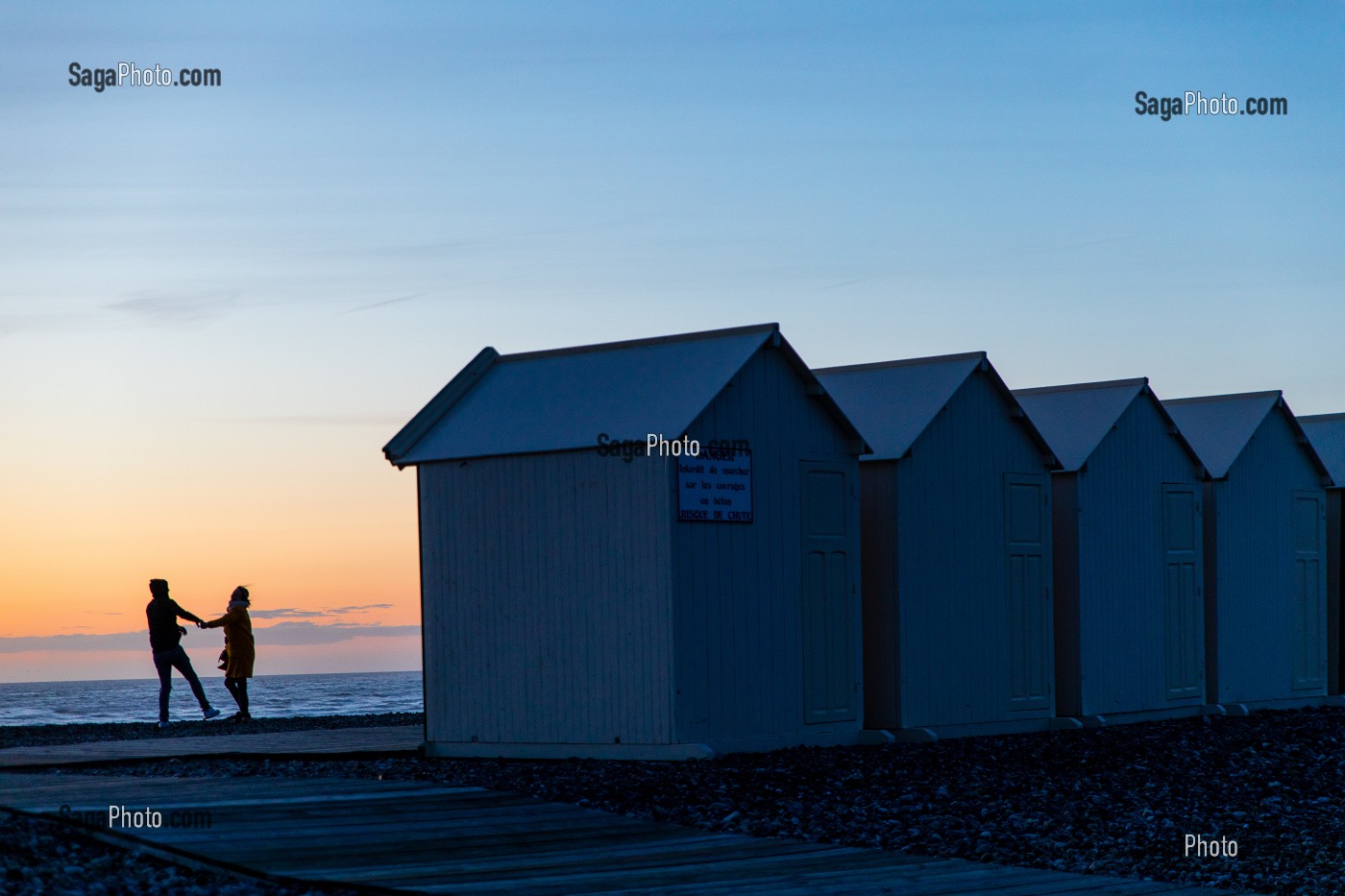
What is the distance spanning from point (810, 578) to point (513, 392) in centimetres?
310

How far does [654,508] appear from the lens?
13.2 metres

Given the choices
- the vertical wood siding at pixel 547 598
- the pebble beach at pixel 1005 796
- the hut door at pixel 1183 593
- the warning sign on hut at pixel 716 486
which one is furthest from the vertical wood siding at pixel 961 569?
the vertical wood siding at pixel 547 598

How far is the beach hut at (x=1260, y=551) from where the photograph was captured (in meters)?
19.5

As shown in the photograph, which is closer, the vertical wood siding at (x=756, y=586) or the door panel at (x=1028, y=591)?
the vertical wood siding at (x=756, y=586)

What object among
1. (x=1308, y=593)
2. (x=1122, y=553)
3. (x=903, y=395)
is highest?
(x=903, y=395)

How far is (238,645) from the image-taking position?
20.2 metres

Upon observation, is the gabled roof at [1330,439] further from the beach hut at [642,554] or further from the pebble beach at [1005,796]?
the beach hut at [642,554]

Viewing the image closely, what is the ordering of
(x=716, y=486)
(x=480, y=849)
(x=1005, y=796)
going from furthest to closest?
(x=716, y=486) → (x=1005, y=796) → (x=480, y=849)

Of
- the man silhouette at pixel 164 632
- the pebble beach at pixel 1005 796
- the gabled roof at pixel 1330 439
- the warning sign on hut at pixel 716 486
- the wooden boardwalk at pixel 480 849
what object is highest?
the gabled roof at pixel 1330 439

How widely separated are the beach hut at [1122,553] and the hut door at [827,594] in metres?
3.71

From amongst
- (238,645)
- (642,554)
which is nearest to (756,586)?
(642,554)

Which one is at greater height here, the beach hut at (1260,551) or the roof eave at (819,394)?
the roof eave at (819,394)

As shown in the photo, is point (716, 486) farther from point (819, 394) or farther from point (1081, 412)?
point (1081, 412)

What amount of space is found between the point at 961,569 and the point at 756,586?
9.75 ft
